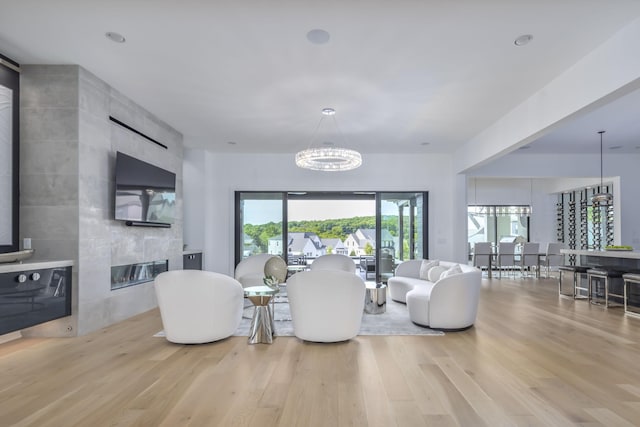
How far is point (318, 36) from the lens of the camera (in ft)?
11.1

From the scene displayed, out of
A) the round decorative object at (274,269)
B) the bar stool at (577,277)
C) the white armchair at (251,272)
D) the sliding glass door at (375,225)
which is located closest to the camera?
the round decorative object at (274,269)

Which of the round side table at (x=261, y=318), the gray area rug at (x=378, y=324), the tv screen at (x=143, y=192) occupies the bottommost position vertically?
the gray area rug at (x=378, y=324)

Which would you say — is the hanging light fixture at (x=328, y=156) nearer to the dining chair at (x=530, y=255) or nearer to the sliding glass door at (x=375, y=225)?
the sliding glass door at (x=375, y=225)

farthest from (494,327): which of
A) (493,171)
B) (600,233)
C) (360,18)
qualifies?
(600,233)

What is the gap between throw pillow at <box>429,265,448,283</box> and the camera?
5602 mm

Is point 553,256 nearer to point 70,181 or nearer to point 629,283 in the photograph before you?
point 629,283

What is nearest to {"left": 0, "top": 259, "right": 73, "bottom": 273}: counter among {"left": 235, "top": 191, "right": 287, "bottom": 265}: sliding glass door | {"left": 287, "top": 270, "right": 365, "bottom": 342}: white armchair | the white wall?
{"left": 287, "top": 270, "right": 365, "bottom": 342}: white armchair

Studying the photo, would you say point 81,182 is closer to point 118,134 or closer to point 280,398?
point 118,134

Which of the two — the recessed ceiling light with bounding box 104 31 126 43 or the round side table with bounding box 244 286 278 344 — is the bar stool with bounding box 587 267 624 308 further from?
the recessed ceiling light with bounding box 104 31 126 43

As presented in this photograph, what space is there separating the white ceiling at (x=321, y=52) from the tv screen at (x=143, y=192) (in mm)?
922

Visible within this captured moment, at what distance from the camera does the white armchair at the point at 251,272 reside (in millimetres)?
5965

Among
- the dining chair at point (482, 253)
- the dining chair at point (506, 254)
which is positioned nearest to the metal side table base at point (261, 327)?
the dining chair at point (482, 253)

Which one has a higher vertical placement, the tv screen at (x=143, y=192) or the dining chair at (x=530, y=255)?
the tv screen at (x=143, y=192)

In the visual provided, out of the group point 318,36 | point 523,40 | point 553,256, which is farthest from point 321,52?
point 553,256
